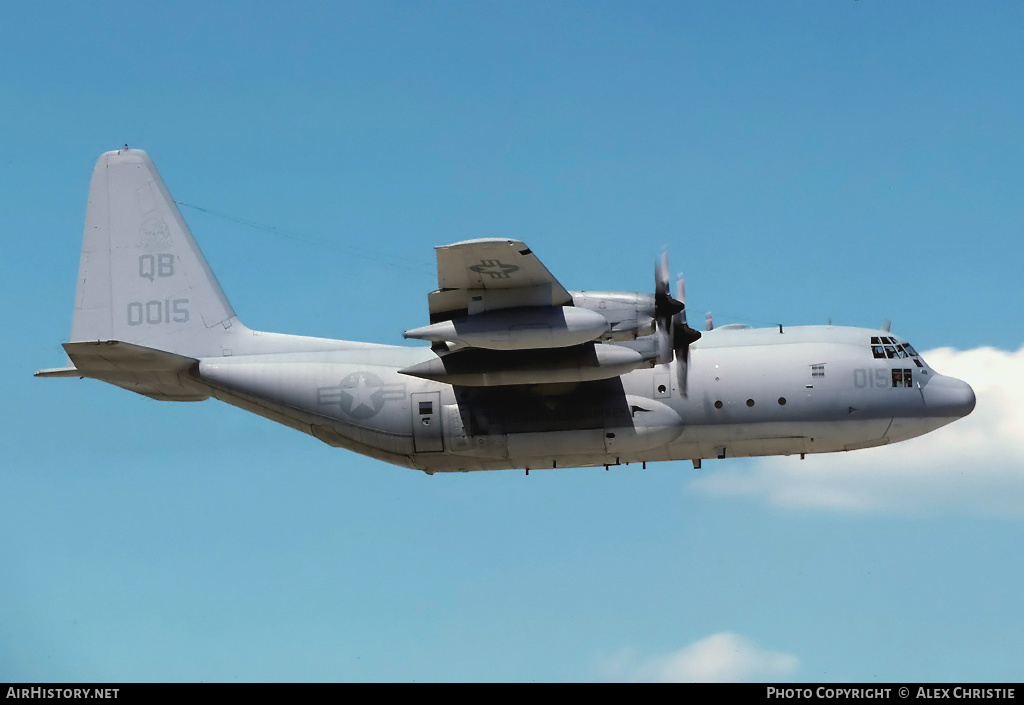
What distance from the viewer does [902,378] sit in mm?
24672

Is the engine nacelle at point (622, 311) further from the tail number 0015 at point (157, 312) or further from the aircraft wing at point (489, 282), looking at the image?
the tail number 0015 at point (157, 312)

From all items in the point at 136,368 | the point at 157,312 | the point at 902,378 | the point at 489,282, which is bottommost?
the point at 902,378

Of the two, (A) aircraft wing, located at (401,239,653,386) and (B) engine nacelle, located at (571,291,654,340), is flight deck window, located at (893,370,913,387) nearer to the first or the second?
(A) aircraft wing, located at (401,239,653,386)

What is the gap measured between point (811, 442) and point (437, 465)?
7.60 meters

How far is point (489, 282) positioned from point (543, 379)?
2.67 metres

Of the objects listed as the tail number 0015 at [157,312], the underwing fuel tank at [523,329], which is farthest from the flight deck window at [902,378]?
the tail number 0015 at [157,312]

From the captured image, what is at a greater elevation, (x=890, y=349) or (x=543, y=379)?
(x=890, y=349)

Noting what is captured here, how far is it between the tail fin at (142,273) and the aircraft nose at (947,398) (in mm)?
14632

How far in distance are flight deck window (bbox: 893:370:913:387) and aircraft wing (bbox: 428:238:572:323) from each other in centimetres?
706

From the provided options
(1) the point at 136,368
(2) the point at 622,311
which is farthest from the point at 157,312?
(2) the point at 622,311

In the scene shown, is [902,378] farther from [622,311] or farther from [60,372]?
[60,372]

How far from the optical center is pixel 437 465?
25.2m

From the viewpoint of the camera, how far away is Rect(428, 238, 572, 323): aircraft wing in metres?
21.3

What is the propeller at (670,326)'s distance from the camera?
2336cm
